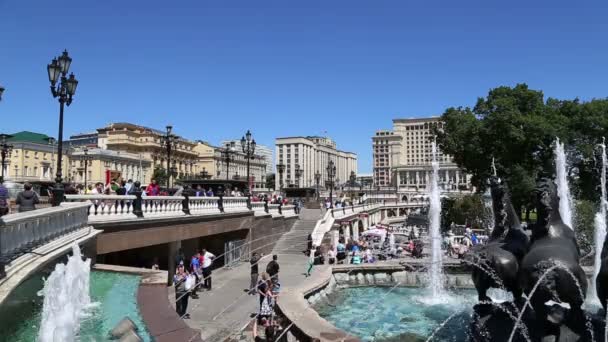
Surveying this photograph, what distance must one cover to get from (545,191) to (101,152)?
9499cm

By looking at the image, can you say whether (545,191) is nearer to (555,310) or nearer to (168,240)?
(555,310)

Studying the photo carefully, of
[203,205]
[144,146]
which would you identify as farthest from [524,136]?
[144,146]

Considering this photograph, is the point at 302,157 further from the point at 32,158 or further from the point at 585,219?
the point at 585,219

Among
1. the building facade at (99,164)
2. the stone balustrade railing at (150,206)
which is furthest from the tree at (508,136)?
the building facade at (99,164)

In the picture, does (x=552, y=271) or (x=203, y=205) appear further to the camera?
(x=203, y=205)

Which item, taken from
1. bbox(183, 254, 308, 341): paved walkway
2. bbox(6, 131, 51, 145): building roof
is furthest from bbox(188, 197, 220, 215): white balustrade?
bbox(6, 131, 51, 145): building roof

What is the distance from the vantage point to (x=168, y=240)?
17828 mm

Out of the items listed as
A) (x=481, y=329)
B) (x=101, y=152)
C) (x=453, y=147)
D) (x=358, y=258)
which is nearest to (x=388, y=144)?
(x=101, y=152)

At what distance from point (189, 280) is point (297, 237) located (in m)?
17.4

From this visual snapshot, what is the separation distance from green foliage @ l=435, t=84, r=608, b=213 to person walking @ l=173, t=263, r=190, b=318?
2605 centimetres

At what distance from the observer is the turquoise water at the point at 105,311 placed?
6.19 m

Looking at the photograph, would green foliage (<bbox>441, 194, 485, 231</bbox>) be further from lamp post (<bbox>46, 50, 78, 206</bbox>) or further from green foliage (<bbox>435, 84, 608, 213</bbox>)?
lamp post (<bbox>46, 50, 78, 206</bbox>)

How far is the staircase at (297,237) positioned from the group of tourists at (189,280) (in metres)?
10.3

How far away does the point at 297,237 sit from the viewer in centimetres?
3053
